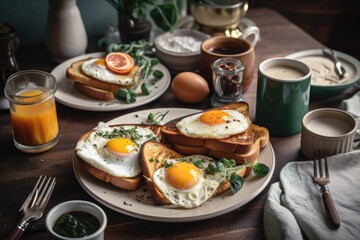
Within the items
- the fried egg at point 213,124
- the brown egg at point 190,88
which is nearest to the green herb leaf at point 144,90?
the brown egg at point 190,88

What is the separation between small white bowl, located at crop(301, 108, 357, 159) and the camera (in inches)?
75.9

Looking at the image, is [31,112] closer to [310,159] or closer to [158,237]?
[158,237]

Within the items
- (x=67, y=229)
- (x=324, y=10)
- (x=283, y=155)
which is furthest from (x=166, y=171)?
(x=324, y=10)

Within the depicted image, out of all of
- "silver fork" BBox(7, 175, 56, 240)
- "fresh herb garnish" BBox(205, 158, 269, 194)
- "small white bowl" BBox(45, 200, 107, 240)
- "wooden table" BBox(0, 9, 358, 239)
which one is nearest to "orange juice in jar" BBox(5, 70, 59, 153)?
"wooden table" BBox(0, 9, 358, 239)

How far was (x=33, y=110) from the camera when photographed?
1.96 meters

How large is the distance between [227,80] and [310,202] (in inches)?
26.7

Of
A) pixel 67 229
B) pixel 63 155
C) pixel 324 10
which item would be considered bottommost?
pixel 324 10

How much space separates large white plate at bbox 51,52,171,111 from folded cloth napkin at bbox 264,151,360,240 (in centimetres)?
73

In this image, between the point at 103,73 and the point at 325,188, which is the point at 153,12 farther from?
the point at 325,188

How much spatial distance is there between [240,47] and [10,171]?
1.12m

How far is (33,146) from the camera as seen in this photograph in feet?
6.61

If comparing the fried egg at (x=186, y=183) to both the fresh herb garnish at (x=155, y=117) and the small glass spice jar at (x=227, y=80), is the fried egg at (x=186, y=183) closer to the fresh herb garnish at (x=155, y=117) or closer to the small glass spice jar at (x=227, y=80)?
the fresh herb garnish at (x=155, y=117)

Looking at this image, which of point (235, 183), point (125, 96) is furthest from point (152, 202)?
point (125, 96)

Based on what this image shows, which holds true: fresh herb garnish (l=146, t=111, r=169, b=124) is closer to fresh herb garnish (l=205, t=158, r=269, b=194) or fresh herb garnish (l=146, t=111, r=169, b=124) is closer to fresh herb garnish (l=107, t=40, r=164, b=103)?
fresh herb garnish (l=107, t=40, r=164, b=103)
